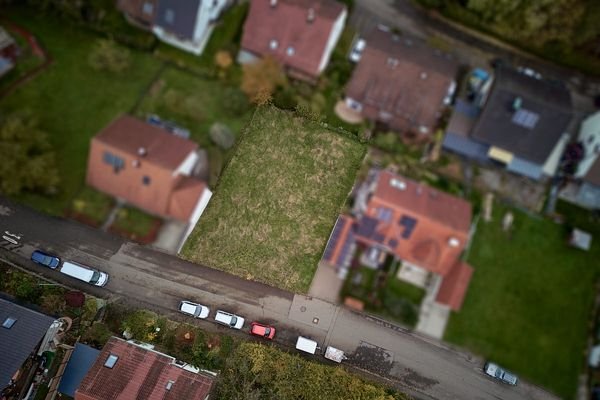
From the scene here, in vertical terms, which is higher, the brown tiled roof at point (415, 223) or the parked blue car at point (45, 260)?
the brown tiled roof at point (415, 223)

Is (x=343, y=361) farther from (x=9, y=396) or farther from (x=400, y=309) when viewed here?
(x=9, y=396)

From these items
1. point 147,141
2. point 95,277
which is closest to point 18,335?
point 95,277

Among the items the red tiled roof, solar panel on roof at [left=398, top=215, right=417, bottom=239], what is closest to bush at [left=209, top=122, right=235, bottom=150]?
solar panel on roof at [left=398, top=215, right=417, bottom=239]

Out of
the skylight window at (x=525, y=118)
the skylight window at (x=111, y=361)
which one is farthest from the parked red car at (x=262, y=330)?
the skylight window at (x=525, y=118)

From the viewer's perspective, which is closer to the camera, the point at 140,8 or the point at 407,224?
the point at 407,224

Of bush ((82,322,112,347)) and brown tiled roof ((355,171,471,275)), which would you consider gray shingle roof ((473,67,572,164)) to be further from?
bush ((82,322,112,347))

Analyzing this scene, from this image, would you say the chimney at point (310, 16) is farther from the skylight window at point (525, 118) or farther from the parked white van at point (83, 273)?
the parked white van at point (83, 273)

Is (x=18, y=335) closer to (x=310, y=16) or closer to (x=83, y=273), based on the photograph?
(x=83, y=273)
